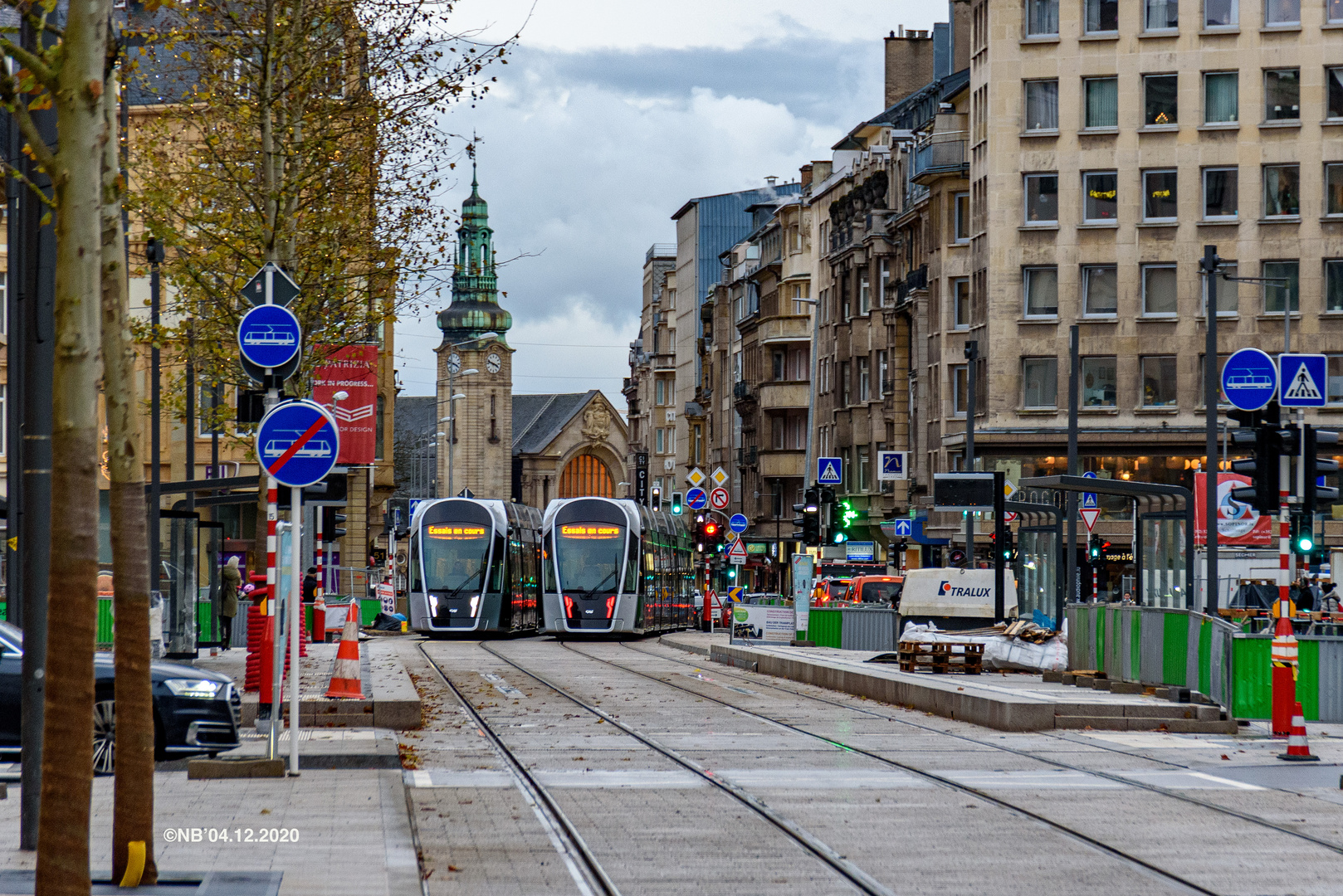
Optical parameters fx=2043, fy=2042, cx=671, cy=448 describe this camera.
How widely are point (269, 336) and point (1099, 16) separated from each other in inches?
1897

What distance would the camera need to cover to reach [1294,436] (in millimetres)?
17875

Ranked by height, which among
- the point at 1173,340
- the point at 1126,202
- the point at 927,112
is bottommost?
the point at 1173,340

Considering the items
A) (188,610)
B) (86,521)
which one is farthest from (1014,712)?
(188,610)

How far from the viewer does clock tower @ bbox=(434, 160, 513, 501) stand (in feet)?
581

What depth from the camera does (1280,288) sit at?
190 ft

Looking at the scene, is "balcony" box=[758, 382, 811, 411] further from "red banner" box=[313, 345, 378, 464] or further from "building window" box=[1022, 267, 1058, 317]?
"red banner" box=[313, 345, 378, 464]

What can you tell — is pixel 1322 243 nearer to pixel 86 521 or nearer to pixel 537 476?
pixel 86 521

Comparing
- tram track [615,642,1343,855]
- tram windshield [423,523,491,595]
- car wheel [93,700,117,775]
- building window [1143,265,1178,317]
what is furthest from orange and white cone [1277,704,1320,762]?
building window [1143,265,1178,317]

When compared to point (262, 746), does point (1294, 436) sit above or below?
above

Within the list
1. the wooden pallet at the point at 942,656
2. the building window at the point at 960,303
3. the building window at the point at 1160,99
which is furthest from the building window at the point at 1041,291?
the wooden pallet at the point at 942,656

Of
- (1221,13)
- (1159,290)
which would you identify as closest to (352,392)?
(1159,290)

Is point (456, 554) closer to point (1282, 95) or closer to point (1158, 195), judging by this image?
point (1158, 195)

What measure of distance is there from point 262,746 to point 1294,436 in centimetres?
923

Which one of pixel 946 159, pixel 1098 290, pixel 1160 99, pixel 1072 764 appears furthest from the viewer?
Result: pixel 946 159
